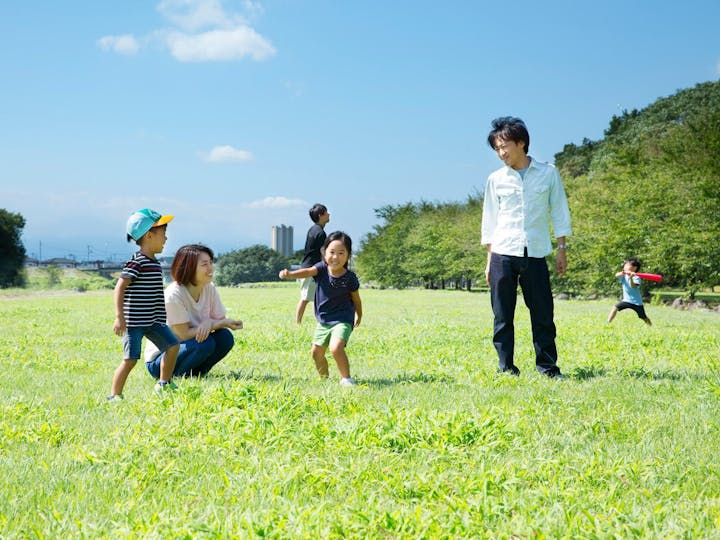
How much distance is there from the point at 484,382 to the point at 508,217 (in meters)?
1.91

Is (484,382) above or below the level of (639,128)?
below

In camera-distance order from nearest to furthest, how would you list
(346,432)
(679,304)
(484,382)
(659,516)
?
(659,516) → (346,432) → (484,382) → (679,304)

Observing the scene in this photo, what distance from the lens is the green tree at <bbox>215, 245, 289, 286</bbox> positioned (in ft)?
267

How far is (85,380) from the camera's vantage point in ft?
20.1

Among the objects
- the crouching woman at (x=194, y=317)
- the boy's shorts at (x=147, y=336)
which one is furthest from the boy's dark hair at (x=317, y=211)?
the boy's shorts at (x=147, y=336)

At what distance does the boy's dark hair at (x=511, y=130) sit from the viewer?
6.40 m

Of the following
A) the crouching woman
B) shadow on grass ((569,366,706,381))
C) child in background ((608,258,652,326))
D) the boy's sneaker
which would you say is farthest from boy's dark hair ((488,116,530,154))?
child in background ((608,258,652,326))

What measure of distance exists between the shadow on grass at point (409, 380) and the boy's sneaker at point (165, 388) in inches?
71.9

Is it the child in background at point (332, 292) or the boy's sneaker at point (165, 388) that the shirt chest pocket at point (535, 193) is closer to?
the child in background at point (332, 292)

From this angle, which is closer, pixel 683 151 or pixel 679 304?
pixel 679 304

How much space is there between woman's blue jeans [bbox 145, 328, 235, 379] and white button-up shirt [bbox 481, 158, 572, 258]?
3148 millimetres

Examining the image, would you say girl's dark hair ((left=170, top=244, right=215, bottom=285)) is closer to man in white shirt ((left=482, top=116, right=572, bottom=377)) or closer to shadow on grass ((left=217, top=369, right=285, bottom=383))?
shadow on grass ((left=217, top=369, right=285, bottom=383))

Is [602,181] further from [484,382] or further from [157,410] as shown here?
[157,410]

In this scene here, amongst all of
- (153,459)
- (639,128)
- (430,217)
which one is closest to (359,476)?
(153,459)
